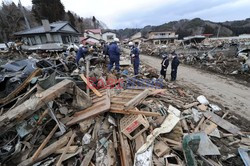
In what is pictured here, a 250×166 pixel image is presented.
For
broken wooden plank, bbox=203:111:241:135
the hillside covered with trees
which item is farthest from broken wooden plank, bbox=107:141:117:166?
the hillside covered with trees

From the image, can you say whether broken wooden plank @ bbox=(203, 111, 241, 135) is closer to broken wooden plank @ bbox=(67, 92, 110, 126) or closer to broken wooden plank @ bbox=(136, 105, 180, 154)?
broken wooden plank @ bbox=(136, 105, 180, 154)

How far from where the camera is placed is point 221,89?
7.96 metres

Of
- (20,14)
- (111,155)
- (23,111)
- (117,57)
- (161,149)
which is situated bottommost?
(111,155)

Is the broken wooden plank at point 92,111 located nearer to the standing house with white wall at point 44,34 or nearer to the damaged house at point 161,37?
the standing house with white wall at point 44,34

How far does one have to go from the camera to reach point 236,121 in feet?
16.7

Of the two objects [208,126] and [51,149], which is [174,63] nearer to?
[208,126]

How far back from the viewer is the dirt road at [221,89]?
244 inches

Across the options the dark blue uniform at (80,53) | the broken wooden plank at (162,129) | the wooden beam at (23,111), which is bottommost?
the broken wooden plank at (162,129)

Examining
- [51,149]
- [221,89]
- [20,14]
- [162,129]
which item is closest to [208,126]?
[162,129]

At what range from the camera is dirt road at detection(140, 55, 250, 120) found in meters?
6.19

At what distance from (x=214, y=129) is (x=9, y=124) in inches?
208

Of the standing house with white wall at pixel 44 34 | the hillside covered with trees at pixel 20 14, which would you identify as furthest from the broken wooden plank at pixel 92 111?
the hillside covered with trees at pixel 20 14

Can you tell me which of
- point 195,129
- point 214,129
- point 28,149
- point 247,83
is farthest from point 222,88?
point 28,149

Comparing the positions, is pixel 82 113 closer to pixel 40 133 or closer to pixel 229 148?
pixel 40 133
